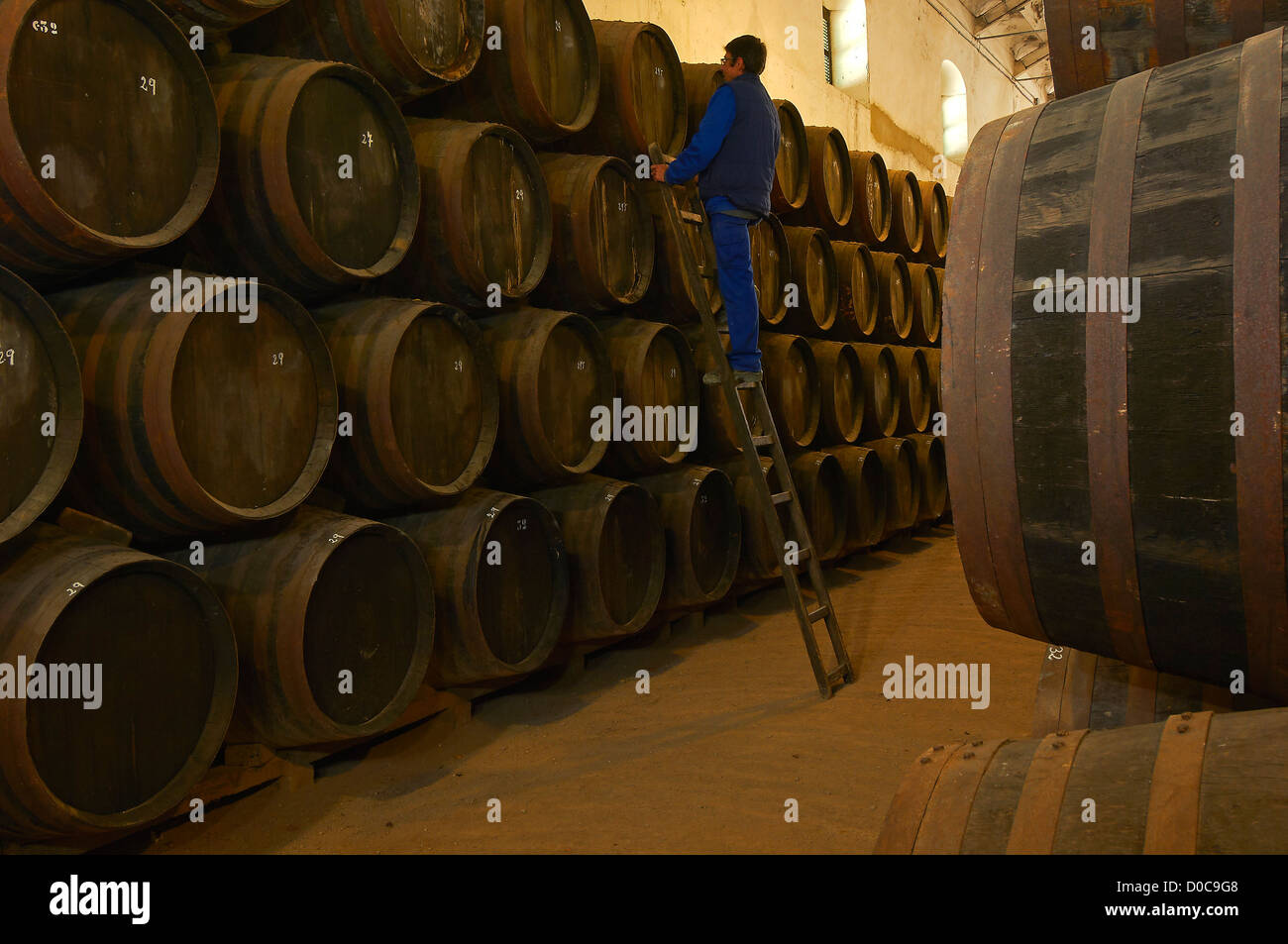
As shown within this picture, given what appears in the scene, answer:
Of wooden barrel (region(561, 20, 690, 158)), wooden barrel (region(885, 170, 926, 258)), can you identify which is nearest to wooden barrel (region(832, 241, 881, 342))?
wooden barrel (region(885, 170, 926, 258))

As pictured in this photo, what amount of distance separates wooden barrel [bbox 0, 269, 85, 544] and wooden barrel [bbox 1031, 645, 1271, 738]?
2.44 m

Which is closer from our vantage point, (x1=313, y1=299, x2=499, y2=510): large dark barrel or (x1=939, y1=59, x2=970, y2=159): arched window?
(x1=313, y1=299, x2=499, y2=510): large dark barrel

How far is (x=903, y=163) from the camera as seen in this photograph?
12453 mm

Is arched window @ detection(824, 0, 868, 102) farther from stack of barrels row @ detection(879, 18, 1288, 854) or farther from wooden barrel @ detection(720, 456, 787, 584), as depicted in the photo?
stack of barrels row @ detection(879, 18, 1288, 854)

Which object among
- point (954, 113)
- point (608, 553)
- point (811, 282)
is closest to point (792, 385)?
point (811, 282)

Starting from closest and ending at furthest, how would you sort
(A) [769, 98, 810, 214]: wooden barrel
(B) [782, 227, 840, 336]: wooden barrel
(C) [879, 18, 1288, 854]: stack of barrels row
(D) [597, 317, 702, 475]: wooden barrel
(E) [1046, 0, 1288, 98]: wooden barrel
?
(C) [879, 18, 1288, 854]: stack of barrels row < (E) [1046, 0, 1288, 98]: wooden barrel < (D) [597, 317, 702, 475]: wooden barrel < (A) [769, 98, 810, 214]: wooden barrel < (B) [782, 227, 840, 336]: wooden barrel

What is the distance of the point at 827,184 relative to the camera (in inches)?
253

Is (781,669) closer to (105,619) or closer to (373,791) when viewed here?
(373,791)

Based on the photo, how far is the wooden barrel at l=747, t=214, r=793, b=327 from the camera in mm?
5758

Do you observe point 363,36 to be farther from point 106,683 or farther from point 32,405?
point 106,683

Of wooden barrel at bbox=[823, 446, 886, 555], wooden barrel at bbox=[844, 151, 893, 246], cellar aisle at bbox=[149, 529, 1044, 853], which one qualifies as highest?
wooden barrel at bbox=[844, 151, 893, 246]

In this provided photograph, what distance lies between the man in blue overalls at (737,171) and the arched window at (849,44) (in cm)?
716
